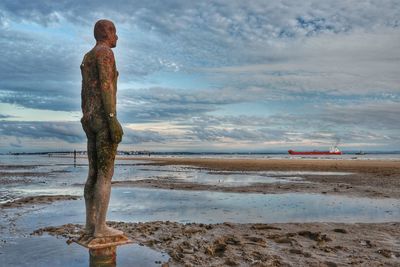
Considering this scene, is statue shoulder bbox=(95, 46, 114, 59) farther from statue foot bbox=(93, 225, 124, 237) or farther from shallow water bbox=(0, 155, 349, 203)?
shallow water bbox=(0, 155, 349, 203)

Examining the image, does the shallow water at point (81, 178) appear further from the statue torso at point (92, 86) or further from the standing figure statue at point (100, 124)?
the statue torso at point (92, 86)

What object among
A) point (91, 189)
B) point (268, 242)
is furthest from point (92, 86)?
point (268, 242)

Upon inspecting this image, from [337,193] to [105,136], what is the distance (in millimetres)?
15339

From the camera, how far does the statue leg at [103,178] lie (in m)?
5.90

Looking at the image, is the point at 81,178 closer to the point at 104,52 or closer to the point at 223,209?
the point at 223,209

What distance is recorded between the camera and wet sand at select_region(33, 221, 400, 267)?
7246mm

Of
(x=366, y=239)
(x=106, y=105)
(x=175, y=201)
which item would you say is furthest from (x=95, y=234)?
(x=175, y=201)

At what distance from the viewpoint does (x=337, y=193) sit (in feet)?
62.1

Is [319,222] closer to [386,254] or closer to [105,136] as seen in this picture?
[386,254]

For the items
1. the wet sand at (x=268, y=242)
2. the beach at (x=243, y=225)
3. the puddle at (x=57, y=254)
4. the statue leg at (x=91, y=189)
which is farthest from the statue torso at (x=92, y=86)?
the wet sand at (x=268, y=242)

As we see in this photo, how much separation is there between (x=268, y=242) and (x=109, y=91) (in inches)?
191

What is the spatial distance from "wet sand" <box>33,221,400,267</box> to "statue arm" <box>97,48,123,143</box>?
2514mm

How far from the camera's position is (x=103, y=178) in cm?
606

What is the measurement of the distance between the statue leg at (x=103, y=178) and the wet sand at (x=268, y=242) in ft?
5.11
